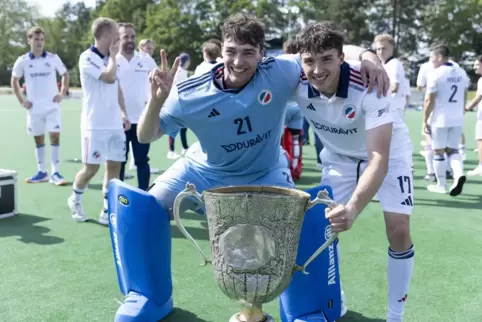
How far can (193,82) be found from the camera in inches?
130

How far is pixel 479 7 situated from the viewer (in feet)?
172

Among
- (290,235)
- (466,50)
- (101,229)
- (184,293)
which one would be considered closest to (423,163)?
(101,229)

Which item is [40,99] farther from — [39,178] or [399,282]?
[399,282]

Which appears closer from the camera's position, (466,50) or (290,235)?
(290,235)

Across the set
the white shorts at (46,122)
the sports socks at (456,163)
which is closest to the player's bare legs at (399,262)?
the sports socks at (456,163)

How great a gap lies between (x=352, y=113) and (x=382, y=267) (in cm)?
179

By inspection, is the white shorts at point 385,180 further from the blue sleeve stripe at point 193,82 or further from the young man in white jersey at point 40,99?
the young man in white jersey at point 40,99

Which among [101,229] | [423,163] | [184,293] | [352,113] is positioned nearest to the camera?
[352,113]

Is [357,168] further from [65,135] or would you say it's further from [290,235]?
[65,135]

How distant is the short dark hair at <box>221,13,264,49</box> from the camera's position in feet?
9.85

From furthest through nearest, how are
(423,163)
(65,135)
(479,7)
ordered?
(479,7) → (65,135) → (423,163)

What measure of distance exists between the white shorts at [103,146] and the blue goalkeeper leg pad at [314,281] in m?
3.15

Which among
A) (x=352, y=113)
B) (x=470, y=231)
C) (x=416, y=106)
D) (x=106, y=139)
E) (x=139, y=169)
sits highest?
(x=352, y=113)

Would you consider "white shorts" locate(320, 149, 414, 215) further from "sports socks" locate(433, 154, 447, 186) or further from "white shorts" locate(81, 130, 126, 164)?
"sports socks" locate(433, 154, 447, 186)
